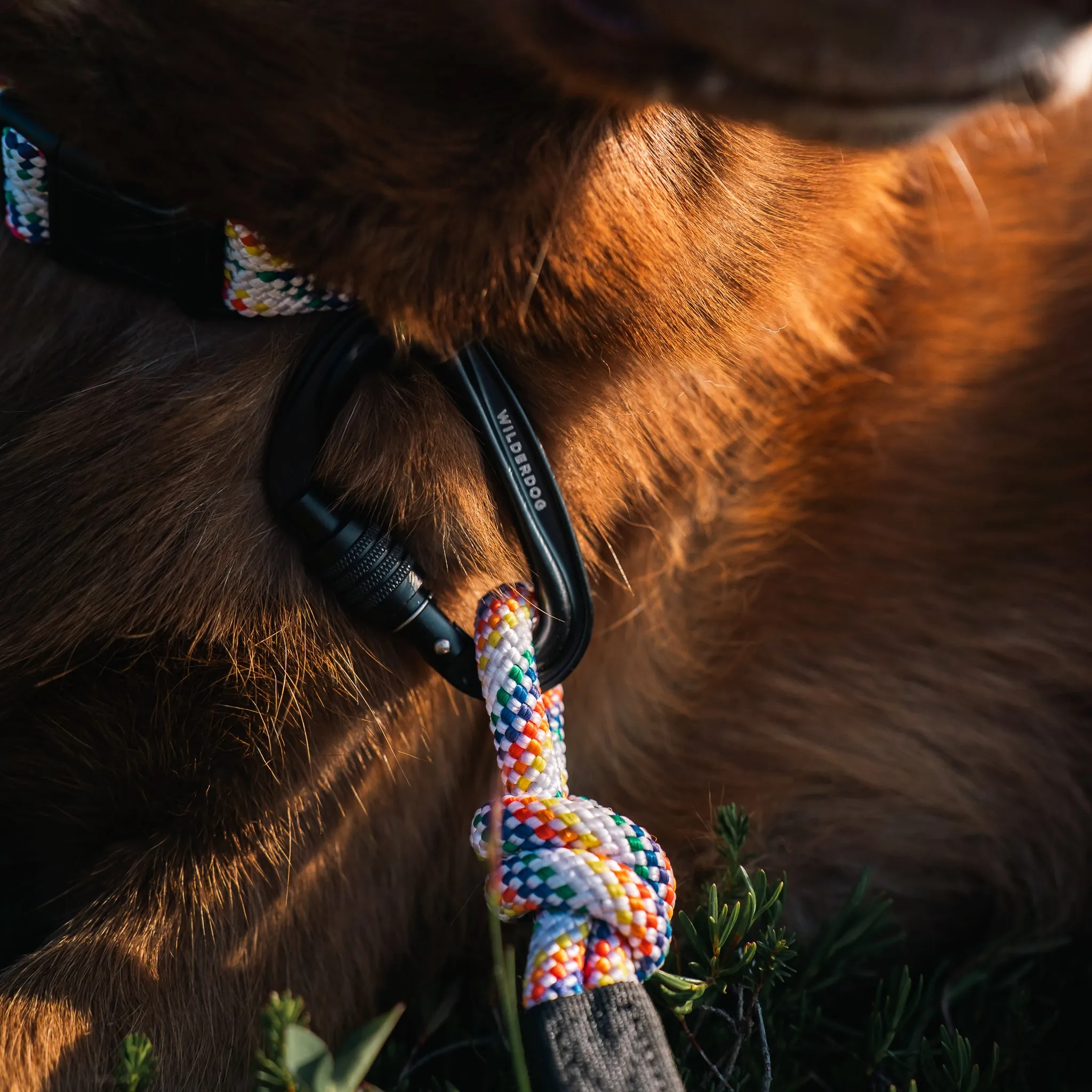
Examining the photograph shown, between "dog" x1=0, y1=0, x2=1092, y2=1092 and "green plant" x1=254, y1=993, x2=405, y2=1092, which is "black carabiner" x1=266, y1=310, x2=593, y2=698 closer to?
"dog" x1=0, y1=0, x2=1092, y2=1092

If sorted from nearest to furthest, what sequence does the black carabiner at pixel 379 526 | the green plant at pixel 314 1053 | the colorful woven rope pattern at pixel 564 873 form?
1. the green plant at pixel 314 1053
2. the colorful woven rope pattern at pixel 564 873
3. the black carabiner at pixel 379 526

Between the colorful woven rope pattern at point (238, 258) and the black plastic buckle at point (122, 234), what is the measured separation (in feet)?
0.04

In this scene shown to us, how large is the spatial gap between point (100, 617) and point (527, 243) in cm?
45

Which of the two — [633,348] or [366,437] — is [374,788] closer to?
[366,437]

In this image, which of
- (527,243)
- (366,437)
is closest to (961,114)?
(527,243)

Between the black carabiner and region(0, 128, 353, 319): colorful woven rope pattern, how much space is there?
0.12ft

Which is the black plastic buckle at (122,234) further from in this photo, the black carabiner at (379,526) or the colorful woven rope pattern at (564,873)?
the colorful woven rope pattern at (564,873)

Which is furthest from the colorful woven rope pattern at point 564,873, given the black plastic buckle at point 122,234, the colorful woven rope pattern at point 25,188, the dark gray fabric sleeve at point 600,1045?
the colorful woven rope pattern at point 25,188

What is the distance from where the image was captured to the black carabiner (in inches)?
36.9

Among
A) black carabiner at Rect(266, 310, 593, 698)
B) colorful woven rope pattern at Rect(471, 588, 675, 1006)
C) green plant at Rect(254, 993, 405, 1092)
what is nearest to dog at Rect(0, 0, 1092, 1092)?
black carabiner at Rect(266, 310, 593, 698)

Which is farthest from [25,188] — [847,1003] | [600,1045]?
[847,1003]

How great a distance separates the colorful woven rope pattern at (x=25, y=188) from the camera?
92 cm

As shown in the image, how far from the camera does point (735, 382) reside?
1162mm

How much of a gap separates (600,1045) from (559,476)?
456 mm
